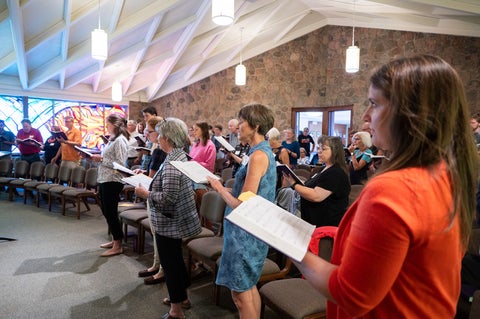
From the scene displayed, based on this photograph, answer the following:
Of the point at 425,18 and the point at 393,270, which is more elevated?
the point at 425,18

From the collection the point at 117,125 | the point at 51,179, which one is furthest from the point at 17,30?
the point at 117,125

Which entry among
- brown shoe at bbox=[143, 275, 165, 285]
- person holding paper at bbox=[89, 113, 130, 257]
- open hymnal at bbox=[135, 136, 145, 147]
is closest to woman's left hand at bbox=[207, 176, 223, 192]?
brown shoe at bbox=[143, 275, 165, 285]

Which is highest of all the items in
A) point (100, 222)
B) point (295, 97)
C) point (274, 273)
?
point (295, 97)

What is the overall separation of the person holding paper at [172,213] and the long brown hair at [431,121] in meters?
1.67

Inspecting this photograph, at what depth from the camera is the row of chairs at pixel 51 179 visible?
16.7 feet

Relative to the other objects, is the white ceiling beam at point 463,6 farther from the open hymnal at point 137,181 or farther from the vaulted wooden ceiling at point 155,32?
the open hymnal at point 137,181

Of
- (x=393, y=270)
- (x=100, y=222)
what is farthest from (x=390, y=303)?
(x=100, y=222)

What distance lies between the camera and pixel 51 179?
6023 mm

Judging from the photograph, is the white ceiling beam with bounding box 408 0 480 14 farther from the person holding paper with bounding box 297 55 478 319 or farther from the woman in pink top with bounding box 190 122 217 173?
the person holding paper with bounding box 297 55 478 319

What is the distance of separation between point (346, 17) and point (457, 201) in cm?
808

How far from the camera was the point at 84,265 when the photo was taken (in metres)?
3.19

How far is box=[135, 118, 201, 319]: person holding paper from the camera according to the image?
2.13 m

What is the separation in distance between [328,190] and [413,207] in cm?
172

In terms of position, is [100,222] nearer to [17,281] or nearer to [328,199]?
[17,281]
